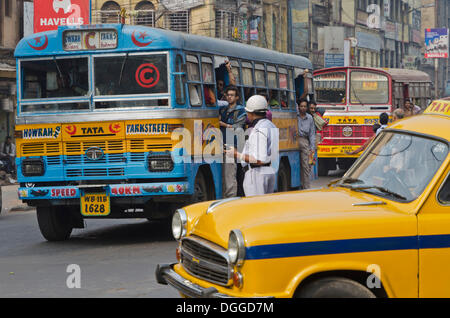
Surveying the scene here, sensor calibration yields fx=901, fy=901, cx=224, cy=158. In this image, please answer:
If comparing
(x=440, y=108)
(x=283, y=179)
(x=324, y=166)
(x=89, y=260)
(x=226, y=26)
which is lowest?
(x=89, y=260)

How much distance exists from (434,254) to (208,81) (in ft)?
26.6

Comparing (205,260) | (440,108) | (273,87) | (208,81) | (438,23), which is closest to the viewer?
(205,260)

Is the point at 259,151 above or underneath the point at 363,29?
underneath

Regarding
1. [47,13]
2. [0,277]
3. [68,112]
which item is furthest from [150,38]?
[47,13]

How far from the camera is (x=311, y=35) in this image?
56.1m

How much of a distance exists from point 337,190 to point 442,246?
113 cm

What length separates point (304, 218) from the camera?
5457 millimetres

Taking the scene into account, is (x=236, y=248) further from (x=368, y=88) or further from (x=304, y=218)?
(x=368, y=88)

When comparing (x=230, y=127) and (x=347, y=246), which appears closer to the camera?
(x=347, y=246)

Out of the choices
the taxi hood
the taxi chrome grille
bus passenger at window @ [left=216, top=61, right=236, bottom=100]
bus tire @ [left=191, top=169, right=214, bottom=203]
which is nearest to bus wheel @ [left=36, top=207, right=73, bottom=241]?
bus tire @ [left=191, top=169, right=214, bottom=203]

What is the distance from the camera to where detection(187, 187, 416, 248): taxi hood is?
534 centimetres

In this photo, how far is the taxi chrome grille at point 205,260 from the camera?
556 cm

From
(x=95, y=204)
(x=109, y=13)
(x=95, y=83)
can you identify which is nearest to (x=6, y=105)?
(x=109, y=13)

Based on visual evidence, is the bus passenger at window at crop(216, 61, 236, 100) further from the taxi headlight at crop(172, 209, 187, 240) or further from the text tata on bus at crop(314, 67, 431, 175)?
the text tata on bus at crop(314, 67, 431, 175)
